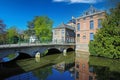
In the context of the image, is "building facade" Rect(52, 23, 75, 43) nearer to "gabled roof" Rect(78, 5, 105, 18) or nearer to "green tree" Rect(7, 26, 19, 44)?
"gabled roof" Rect(78, 5, 105, 18)

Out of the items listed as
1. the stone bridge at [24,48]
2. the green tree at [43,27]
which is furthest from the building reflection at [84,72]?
the green tree at [43,27]

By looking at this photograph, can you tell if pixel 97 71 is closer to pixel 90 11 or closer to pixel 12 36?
pixel 90 11

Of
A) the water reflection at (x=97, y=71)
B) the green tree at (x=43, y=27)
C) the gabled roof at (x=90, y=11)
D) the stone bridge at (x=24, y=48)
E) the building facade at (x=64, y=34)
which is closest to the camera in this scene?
the water reflection at (x=97, y=71)

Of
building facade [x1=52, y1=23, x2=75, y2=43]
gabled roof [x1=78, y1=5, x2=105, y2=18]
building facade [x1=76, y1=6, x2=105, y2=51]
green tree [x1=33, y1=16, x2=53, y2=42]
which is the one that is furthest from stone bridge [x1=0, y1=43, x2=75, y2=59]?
green tree [x1=33, y1=16, x2=53, y2=42]

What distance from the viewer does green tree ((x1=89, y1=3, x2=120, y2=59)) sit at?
19172 mm

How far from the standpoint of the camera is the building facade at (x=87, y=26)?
27.3 metres

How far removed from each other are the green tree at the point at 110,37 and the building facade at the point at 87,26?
6009mm

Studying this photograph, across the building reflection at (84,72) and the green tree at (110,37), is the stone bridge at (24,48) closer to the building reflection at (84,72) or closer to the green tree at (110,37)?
the building reflection at (84,72)

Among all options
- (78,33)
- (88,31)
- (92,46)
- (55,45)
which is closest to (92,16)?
(88,31)

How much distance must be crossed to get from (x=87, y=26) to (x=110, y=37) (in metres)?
9.82

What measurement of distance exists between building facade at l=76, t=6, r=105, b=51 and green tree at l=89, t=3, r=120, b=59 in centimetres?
601

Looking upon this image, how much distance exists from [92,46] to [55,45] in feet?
23.6

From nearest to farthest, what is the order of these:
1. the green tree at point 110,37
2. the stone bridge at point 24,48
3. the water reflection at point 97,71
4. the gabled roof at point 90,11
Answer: the water reflection at point 97,71
the stone bridge at point 24,48
the green tree at point 110,37
the gabled roof at point 90,11

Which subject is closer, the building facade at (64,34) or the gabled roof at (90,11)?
the gabled roof at (90,11)
